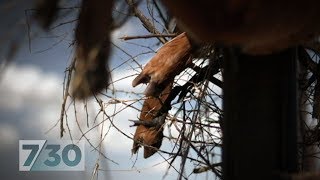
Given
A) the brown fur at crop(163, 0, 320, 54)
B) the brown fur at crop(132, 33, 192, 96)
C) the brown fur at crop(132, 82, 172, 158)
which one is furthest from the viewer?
the brown fur at crop(132, 82, 172, 158)

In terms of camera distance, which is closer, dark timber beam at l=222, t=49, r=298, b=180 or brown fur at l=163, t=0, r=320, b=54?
brown fur at l=163, t=0, r=320, b=54

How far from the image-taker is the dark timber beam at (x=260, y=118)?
2.01ft

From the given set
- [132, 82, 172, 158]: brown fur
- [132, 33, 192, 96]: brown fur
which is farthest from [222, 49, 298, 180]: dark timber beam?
[132, 82, 172, 158]: brown fur

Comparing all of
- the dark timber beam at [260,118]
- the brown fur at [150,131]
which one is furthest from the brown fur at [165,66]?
the dark timber beam at [260,118]

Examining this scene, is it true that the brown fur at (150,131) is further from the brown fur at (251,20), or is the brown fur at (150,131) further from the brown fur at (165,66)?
the brown fur at (251,20)

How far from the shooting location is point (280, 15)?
1.66ft

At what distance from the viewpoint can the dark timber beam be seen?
613mm

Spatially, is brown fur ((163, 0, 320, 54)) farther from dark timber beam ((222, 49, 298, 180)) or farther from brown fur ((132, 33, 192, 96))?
brown fur ((132, 33, 192, 96))

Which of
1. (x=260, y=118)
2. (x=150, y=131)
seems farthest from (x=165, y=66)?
(x=260, y=118)

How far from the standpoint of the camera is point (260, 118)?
61cm

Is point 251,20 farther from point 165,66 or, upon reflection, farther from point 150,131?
point 150,131

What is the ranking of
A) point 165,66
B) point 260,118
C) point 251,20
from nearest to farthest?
point 251,20 → point 260,118 → point 165,66

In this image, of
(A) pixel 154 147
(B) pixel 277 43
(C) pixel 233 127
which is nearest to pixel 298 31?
(B) pixel 277 43

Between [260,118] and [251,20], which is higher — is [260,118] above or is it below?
below
